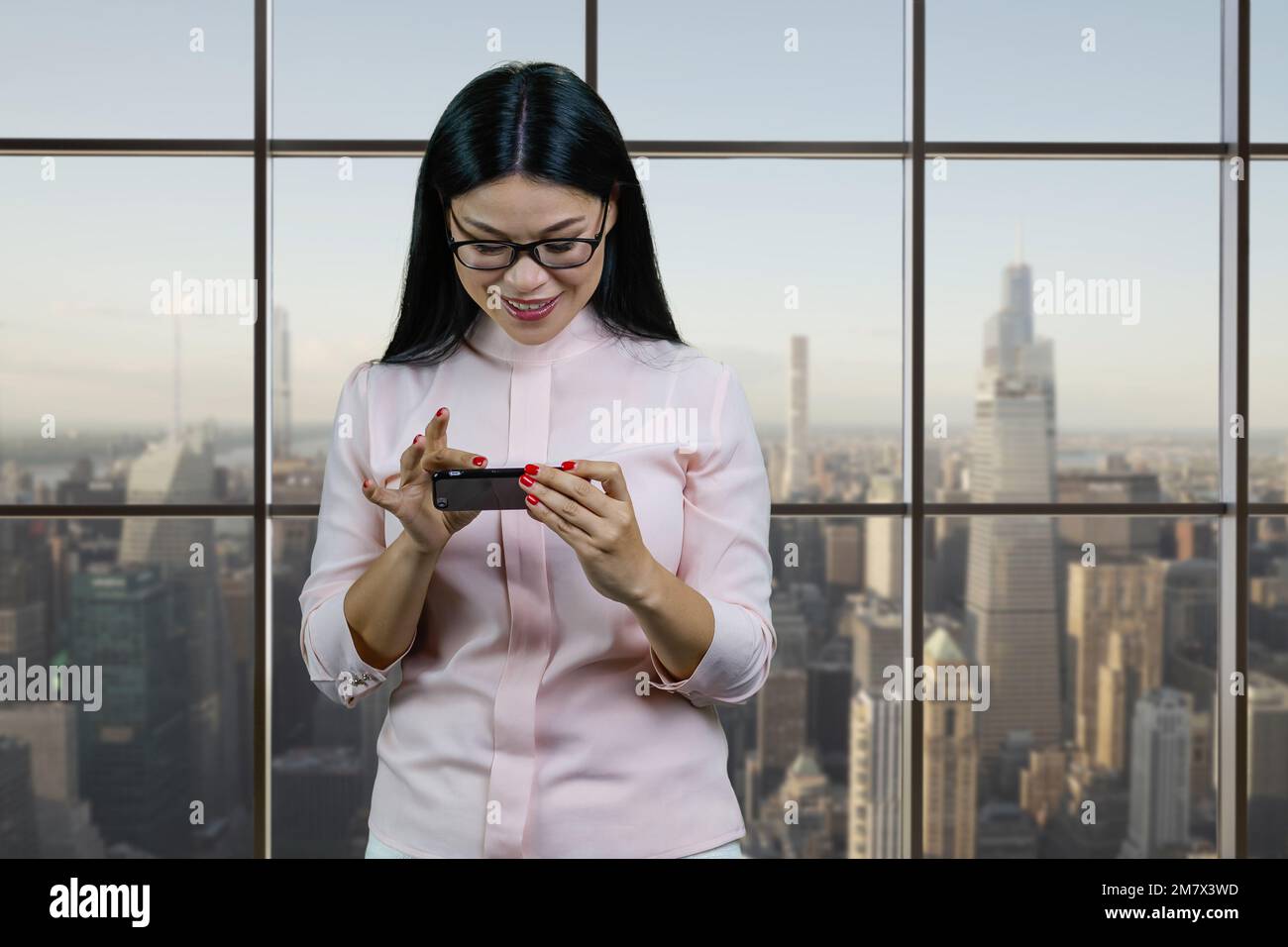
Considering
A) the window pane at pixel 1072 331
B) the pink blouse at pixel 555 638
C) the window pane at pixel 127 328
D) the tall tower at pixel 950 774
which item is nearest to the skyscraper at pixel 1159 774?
the tall tower at pixel 950 774

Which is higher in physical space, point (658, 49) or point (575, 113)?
point (658, 49)

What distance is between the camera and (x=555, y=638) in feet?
3.48

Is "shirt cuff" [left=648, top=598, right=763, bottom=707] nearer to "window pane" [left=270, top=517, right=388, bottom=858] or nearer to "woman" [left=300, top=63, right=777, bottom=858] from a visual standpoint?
"woman" [left=300, top=63, right=777, bottom=858]

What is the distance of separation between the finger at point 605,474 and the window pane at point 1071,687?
7.07 ft

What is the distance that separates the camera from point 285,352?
2773 millimetres

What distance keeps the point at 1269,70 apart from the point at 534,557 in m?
3.18

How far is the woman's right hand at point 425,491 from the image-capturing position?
0.98 meters

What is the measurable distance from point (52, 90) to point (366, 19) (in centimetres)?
101

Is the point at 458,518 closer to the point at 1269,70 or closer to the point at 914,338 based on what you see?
the point at 914,338

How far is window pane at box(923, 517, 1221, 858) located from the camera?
297 centimetres

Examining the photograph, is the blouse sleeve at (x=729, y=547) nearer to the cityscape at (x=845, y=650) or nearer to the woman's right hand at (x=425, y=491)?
the woman's right hand at (x=425, y=491)
